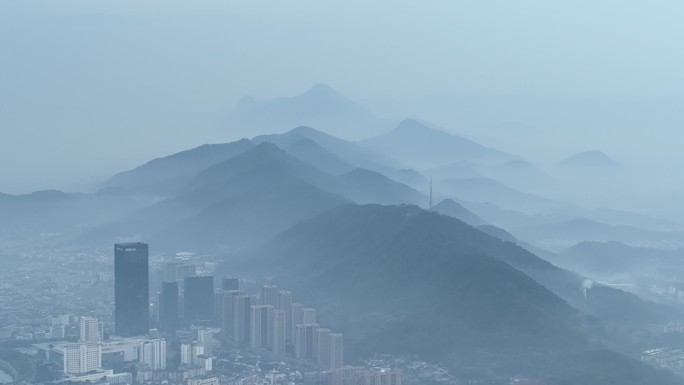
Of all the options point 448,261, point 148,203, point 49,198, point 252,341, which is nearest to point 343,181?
point 148,203

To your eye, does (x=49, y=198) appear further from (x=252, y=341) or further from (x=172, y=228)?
(x=252, y=341)

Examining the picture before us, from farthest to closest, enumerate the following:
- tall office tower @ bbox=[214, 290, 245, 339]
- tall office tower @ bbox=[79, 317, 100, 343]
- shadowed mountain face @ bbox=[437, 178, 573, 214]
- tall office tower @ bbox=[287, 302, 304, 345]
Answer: shadowed mountain face @ bbox=[437, 178, 573, 214] < tall office tower @ bbox=[214, 290, 245, 339] < tall office tower @ bbox=[287, 302, 304, 345] < tall office tower @ bbox=[79, 317, 100, 343]

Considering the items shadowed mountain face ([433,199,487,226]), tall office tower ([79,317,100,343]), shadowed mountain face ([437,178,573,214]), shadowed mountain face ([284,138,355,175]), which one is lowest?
tall office tower ([79,317,100,343])

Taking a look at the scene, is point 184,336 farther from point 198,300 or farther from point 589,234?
point 589,234

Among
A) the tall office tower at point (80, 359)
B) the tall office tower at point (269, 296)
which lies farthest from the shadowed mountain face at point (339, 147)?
the tall office tower at point (80, 359)

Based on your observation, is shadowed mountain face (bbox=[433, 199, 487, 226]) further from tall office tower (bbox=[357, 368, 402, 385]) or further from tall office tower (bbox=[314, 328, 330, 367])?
tall office tower (bbox=[357, 368, 402, 385])

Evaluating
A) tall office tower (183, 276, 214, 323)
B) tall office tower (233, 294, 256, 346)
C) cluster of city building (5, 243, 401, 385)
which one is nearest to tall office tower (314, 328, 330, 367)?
cluster of city building (5, 243, 401, 385)
